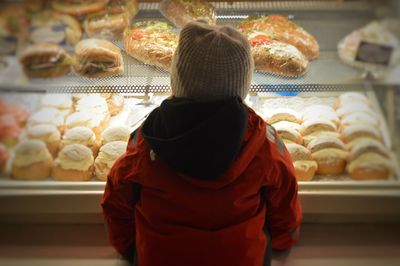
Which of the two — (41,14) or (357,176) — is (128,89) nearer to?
(41,14)

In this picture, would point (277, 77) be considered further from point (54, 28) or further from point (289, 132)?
point (54, 28)

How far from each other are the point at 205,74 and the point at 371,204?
0.95 meters

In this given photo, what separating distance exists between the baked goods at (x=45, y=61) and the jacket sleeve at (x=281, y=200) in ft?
2.79

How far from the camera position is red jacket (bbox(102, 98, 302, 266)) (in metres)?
1.48

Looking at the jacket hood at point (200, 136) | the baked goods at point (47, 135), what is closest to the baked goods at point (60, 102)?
the baked goods at point (47, 135)

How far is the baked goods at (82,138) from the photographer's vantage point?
2.02m

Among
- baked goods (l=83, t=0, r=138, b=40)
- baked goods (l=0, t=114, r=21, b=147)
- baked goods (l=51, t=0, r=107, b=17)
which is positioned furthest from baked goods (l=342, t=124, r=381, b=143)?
baked goods (l=0, t=114, r=21, b=147)

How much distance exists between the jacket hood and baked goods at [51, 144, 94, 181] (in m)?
0.60

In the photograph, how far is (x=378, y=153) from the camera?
1.91 meters

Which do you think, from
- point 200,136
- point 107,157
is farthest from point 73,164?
point 200,136

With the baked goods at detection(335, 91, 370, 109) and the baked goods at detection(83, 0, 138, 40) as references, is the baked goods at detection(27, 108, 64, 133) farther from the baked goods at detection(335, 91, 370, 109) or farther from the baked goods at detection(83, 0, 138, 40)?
the baked goods at detection(335, 91, 370, 109)

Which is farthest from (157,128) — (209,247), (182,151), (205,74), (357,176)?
(357,176)

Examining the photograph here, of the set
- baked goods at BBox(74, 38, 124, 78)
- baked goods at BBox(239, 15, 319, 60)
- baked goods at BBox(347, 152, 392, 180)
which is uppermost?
baked goods at BBox(239, 15, 319, 60)

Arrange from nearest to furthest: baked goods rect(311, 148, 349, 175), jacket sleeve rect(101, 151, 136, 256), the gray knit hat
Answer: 1. the gray knit hat
2. jacket sleeve rect(101, 151, 136, 256)
3. baked goods rect(311, 148, 349, 175)
